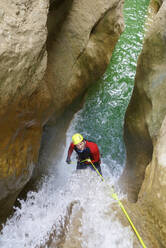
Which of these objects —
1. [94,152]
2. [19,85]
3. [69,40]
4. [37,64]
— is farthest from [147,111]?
[19,85]

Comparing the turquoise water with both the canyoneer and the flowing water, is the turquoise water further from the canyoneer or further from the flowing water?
the canyoneer

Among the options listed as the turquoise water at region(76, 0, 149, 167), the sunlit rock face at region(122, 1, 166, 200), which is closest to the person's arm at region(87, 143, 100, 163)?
the sunlit rock face at region(122, 1, 166, 200)

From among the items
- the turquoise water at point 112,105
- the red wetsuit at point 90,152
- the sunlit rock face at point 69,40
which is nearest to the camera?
the red wetsuit at point 90,152

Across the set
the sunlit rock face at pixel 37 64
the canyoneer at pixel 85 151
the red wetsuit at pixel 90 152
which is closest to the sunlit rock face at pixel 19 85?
the sunlit rock face at pixel 37 64

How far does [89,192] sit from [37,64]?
2.72 metres

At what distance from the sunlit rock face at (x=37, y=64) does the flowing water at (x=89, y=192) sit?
66 cm

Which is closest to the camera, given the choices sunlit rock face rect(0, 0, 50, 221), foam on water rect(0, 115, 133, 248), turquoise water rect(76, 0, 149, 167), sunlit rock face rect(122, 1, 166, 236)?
sunlit rock face rect(0, 0, 50, 221)

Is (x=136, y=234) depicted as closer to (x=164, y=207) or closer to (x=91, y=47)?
(x=164, y=207)

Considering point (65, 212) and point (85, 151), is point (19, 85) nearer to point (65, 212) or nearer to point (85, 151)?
point (85, 151)

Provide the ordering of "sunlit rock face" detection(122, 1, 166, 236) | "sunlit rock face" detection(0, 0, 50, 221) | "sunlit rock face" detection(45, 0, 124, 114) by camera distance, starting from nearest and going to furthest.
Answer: "sunlit rock face" detection(0, 0, 50, 221) < "sunlit rock face" detection(122, 1, 166, 236) < "sunlit rock face" detection(45, 0, 124, 114)

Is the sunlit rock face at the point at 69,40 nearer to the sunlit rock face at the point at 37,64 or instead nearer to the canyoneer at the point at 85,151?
the sunlit rock face at the point at 37,64

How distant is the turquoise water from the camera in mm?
6744

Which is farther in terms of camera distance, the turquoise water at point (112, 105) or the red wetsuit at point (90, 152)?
the turquoise water at point (112, 105)

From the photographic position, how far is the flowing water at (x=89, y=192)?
3.50 metres
